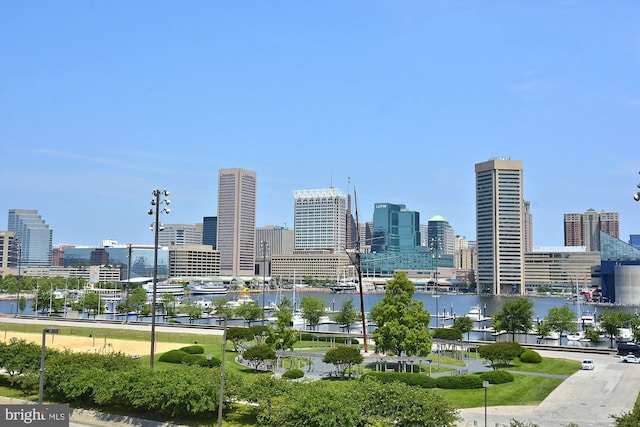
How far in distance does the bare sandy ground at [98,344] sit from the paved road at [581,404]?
125 feet

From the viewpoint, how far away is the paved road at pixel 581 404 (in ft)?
113

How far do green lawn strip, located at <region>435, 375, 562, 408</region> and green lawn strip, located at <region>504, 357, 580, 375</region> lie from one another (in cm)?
480

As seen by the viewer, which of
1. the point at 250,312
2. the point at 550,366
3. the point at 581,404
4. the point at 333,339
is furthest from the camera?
the point at 250,312

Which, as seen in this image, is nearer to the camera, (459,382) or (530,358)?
(459,382)

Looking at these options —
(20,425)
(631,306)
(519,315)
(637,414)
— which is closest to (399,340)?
(637,414)

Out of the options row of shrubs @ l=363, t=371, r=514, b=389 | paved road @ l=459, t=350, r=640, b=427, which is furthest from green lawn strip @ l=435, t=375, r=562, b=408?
paved road @ l=459, t=350, r=640, b=427

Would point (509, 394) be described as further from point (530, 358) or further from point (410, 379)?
point (530, 358)

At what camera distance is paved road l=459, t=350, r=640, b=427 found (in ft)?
113

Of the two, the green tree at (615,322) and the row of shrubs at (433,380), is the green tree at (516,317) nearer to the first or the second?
the green tree at (615,322)

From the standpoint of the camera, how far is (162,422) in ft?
108

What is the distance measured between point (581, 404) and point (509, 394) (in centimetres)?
483

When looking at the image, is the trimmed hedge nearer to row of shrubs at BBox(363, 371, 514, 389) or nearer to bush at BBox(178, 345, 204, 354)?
row of shrubs at BBox(363, 371, 514, 389)

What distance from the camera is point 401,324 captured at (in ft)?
170

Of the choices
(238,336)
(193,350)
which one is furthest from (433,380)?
(193,350)
